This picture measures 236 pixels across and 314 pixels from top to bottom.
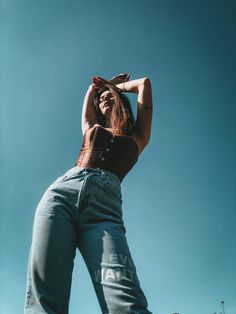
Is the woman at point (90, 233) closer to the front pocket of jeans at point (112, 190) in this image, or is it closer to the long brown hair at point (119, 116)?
the front pocket of jeans at point (112, 190)

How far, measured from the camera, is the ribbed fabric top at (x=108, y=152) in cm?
311

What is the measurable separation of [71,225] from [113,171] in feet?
2.47

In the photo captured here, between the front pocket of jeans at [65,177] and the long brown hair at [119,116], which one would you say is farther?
the long brown hair at [119,116]

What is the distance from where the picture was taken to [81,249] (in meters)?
2.50

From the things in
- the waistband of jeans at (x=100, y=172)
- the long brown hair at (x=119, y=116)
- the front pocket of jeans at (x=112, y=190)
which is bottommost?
the front pocket of jeans at (x=112, y=190)

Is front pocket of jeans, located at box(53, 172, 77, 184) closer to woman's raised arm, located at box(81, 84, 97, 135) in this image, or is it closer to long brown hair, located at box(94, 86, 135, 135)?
long brown hair, located at box(94, 86, 135, 135)

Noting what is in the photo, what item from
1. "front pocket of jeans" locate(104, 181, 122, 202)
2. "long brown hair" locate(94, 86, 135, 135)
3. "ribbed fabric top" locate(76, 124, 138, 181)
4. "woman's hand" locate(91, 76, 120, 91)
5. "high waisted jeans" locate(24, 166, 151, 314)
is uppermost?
"woman's hand" locate(91, 76, 120, 91)

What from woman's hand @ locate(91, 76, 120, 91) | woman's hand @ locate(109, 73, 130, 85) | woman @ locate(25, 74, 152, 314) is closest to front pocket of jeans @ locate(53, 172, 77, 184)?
woman @ locate(25, 74, 152, 314)

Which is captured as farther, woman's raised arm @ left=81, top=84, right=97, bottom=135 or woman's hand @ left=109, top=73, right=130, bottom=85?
woman's hand @ left=109, top=73, right=130, bottom=85

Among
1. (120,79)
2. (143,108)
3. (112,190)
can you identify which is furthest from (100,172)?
(120,79)

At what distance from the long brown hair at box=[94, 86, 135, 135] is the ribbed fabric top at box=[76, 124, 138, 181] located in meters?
0.24

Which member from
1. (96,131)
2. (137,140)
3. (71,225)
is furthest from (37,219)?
(137,140)

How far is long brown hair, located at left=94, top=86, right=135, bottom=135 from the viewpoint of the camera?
3574 millimetres

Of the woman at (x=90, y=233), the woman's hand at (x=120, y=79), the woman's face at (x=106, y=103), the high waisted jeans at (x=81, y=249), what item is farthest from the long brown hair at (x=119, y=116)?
the high waisted jeans at (x=81, y=249)
